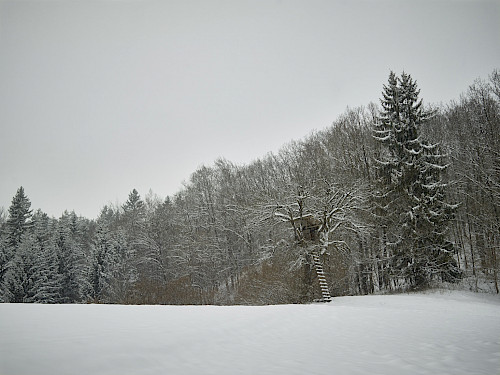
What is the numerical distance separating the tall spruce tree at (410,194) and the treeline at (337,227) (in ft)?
0.29

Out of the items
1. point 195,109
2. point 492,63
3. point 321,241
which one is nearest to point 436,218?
point 321,241

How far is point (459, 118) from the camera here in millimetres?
26484

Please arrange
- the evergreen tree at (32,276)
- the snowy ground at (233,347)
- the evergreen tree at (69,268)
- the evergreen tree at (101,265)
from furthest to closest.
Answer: the evergreen tree at (69,268) < the evergreen tree at (101,265) < the evergreen tree at (32,276) < the snowy ground at (233,347)

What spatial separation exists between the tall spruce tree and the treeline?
0.29ft

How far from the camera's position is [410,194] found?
1947 cm

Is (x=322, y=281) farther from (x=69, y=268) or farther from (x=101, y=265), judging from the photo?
(x=69, y=268)

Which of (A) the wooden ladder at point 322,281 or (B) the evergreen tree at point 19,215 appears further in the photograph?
(B) the evergreen tree at point 19,215

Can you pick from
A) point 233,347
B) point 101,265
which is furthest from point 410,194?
point 101,265

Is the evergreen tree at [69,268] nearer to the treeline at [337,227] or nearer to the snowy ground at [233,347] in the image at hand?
the treeline at [337,227]

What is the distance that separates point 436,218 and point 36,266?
3372 cm

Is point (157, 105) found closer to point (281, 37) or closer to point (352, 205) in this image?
point (352, 205)

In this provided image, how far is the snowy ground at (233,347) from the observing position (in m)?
2.83

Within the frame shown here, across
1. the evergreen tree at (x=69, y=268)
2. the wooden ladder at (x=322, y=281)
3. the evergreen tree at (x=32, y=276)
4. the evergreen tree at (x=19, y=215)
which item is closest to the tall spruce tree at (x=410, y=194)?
the wooden ladder at (x=322, y=281)

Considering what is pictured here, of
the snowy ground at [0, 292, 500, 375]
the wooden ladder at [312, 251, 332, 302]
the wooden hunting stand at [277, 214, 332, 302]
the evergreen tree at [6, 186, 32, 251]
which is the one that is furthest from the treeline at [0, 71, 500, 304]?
the snowy ground at [0, 292, 500, 375]
